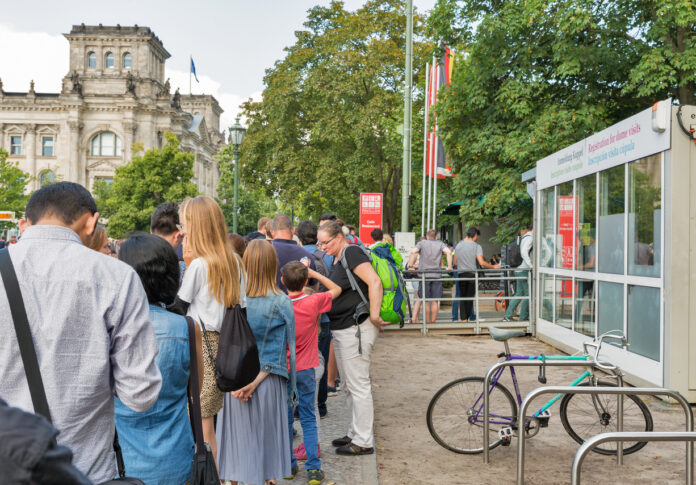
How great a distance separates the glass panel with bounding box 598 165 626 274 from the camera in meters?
9.12

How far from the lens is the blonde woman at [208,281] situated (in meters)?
4.11

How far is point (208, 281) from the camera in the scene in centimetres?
412

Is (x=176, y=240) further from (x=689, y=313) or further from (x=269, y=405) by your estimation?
(x=689, y=313)

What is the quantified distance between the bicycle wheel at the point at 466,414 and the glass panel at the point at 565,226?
226 inches

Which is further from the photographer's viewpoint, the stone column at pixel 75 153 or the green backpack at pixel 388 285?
the stone column at pixel 75 153

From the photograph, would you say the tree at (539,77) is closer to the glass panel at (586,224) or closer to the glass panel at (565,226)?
the glass panel at (565,226)

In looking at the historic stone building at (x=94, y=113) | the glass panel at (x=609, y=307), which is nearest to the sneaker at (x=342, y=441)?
the glass panel at (x=609, y=307)

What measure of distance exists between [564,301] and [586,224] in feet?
5.43

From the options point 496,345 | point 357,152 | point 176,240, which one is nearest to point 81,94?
point 357,152

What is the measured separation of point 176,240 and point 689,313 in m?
5.82

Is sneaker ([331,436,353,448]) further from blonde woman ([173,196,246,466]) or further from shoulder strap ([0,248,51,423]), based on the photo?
shoulder strap ([0,248,51,423])

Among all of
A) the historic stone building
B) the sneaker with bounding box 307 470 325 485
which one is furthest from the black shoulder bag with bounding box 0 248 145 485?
the historic stone building

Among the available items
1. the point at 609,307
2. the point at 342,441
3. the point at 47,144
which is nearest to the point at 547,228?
the point at 609,307

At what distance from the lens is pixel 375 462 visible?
565cm
